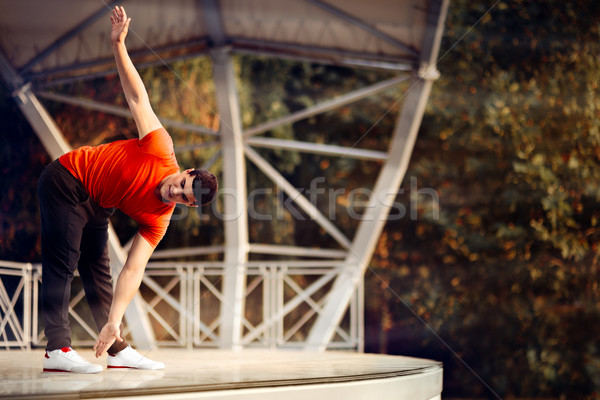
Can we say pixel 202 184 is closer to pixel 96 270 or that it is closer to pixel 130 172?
pixel 130 172

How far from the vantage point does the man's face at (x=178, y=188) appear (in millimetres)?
2854

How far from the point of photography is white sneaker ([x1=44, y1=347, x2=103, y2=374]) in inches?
112

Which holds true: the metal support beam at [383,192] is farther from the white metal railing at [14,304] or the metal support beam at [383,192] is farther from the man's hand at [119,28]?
the man's hand at [119,28]

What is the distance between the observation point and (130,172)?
2.94 metres

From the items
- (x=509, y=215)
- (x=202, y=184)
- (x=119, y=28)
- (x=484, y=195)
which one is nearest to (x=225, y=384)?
(x=202, y=184)

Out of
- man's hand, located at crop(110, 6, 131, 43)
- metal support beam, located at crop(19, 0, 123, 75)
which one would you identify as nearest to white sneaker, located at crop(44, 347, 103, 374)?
man's hand, located at crop(110, 6, 131, 43)

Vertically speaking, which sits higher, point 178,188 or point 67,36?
point 67,36

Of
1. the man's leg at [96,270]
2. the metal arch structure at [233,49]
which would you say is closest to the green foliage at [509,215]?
the metal arch structure at [233,49]

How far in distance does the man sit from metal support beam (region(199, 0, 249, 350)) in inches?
136

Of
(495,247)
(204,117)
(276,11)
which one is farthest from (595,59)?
(276,11)

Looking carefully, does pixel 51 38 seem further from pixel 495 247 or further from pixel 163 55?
pixel 495 247

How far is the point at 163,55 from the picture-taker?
6234 millimetres

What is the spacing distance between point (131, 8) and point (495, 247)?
7.11m

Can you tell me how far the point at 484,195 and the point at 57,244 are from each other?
918 centimetres
